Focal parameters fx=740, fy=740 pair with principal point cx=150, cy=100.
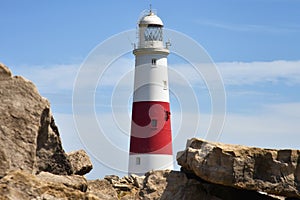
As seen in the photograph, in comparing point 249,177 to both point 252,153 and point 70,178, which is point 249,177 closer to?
point 252,153

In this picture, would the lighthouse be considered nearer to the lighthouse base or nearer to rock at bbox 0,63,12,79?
the lighthouse base

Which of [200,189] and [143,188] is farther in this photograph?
[143,188]

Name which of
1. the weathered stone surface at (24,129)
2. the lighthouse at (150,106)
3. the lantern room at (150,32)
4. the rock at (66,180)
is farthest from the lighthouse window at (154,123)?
the rock at (66,180)

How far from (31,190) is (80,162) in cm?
503

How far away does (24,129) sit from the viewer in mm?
11219

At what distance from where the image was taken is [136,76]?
35188 millimetres

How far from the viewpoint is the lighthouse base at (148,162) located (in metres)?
33.6

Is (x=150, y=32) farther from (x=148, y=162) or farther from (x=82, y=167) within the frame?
(x=82, y=167)

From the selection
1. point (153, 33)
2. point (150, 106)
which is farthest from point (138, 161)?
point (153, 33)

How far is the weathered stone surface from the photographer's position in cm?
1096

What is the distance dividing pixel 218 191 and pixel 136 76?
70.3 ft

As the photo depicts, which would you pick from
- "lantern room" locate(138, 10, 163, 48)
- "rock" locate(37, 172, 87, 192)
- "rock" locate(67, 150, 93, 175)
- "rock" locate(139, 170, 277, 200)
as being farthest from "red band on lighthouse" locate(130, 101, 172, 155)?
"rock" locate(37, 172, 87, 192)

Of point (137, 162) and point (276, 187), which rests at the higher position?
point (137, 162)

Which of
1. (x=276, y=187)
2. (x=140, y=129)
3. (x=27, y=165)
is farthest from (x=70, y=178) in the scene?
(x=140, y=129)
